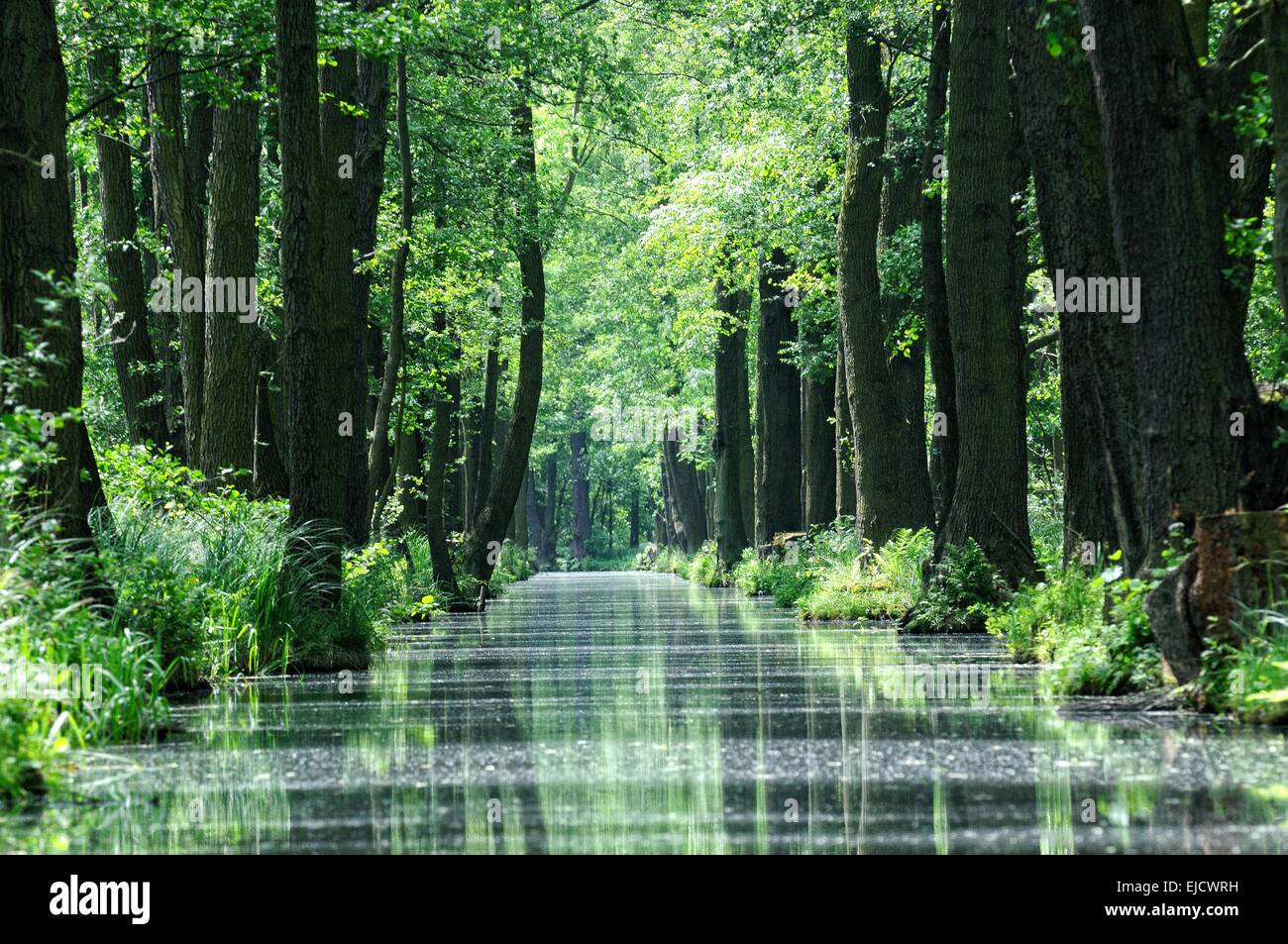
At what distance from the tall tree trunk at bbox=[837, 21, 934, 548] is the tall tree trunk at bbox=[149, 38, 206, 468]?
9457mm

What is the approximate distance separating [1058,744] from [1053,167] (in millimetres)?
5762

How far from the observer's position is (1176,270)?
36.6 ft

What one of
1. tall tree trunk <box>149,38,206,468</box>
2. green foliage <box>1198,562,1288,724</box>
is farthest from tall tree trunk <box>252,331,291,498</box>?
green foliage <box>1198,562,1288,724</box>

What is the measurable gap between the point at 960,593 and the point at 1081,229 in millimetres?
8307

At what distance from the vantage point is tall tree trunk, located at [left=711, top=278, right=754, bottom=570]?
146 feet

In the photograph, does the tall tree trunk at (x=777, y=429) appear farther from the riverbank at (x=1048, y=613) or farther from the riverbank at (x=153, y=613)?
the riverbank at (x=153, y=613)

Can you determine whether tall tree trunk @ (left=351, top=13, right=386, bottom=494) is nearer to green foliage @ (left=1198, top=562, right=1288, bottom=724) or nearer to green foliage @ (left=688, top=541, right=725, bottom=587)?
green foliage @ (left=1198, top=562, right=1288, bottom=724)

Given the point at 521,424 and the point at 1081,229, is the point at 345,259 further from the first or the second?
the point at 521,424

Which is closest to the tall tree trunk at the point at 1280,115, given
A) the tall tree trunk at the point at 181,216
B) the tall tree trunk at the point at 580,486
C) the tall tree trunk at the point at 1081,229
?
the tall tree trunk at the point at 1081,229

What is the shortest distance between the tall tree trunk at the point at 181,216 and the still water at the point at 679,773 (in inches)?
265

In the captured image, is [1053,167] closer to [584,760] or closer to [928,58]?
[584,760]

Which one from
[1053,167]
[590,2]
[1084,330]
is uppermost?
[590,2]

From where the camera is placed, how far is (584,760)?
8570 mm
